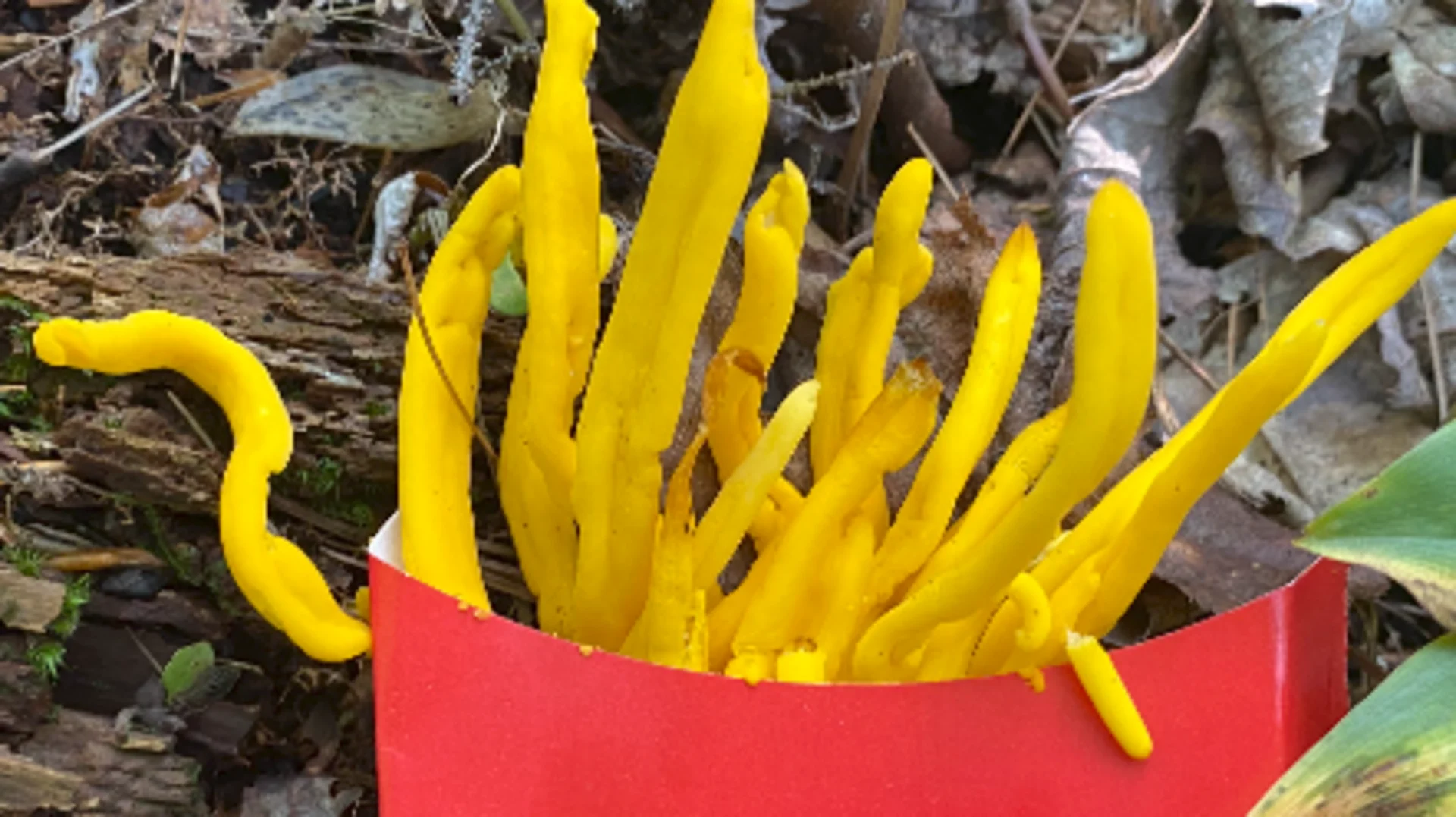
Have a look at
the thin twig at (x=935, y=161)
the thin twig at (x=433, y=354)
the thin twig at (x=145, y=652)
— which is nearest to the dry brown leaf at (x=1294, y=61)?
the thin twig at (x=935, y=161)

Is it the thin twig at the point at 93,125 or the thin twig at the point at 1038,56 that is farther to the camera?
the thin twig at the point at 1038,56

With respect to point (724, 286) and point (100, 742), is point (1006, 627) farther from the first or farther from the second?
point (100, 742)

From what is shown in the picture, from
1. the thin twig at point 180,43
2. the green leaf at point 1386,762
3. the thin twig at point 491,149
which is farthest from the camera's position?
the thin twig at point 180,43

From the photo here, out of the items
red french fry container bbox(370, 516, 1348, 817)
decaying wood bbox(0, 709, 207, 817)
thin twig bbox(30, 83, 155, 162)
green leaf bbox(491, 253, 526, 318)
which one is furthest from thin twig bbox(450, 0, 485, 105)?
decaying wood bbox(0, 709, 207, 817)

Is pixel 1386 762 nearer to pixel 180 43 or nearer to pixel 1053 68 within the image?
pixel 1053 68

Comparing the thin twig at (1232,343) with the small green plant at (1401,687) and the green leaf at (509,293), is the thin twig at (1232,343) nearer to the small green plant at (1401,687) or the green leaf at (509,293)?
the small green plant at (1401,687)

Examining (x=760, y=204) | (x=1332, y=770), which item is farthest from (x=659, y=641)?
(x=1332, y=770)

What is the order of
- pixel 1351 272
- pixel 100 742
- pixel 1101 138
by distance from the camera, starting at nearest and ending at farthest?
pixel 1351 272, pixel 100 742, pixel 1101 138
